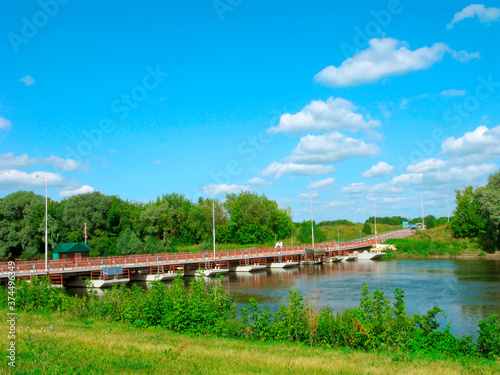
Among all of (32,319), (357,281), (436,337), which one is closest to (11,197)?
(357,281)

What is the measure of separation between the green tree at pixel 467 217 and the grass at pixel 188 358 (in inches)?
2709

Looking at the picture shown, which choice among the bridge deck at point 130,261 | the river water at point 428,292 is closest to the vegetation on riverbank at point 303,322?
the river water at point 428,292

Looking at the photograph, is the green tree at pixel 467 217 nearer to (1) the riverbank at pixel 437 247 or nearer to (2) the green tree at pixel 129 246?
(1) the riverbank at pixel 437 247

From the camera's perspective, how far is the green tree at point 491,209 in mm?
60441

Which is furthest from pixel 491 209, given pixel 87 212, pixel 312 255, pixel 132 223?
pixel 87 212

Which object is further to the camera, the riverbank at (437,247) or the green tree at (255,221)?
the green tree at (255,221)

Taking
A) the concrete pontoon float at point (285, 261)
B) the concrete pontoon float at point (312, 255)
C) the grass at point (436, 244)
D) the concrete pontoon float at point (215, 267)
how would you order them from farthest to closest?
the grass at point (436, 244) → the concrete pontoon float at point (312, 255) → the concrete pontoon float at point (285, 261) → the concrete pontoon float at point (215, 267)

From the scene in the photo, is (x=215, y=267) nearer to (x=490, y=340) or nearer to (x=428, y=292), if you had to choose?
(x=428, y=292)

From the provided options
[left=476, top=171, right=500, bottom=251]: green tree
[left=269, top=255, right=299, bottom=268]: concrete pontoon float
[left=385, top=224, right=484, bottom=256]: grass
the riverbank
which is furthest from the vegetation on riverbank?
[left=385, top=224, right=484, bottom=256]: grass

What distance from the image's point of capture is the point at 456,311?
929 inches

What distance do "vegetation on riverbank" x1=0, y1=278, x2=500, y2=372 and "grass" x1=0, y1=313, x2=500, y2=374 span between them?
0.85m

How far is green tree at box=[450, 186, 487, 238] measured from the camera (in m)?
71.4

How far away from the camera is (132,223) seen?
79938 mm

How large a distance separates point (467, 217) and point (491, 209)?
13.3m
